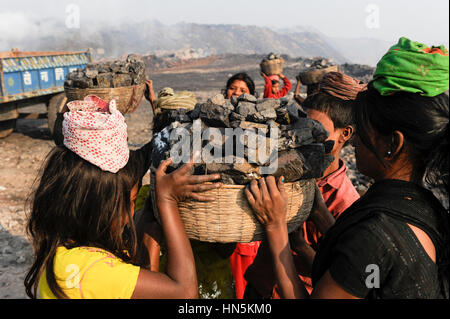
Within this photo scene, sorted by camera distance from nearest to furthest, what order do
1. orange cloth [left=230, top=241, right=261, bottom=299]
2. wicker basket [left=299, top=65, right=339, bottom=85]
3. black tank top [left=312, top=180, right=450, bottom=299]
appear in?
black tank top [left=312, top=180, right=450, bottom=299] < orange cloth [left=230, top=241, right=261, bottom=299] < wicker basket [left=299, top=65, right=339, bottom=85]

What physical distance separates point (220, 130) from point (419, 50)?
80 centimetres

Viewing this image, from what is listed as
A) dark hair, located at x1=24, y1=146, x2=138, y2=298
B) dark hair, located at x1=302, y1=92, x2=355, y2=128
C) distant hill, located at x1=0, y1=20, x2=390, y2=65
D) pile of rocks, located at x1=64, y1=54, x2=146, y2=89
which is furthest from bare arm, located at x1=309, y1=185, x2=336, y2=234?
distant hill, located at x1=0, y1=20, x2=390, y2=65

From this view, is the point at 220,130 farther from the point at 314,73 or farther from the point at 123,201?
the point at 314,73

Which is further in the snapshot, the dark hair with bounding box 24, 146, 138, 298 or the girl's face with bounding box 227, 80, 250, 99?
the girl's face with bounding box 227, 80, 250, 99

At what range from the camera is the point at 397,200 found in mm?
1197

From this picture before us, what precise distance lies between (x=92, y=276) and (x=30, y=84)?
24.8 ft

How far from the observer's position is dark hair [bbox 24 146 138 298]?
56.2 inches

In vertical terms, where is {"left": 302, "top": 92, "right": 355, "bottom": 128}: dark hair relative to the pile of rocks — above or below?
below

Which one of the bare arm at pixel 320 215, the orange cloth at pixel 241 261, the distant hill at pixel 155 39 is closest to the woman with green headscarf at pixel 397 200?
the bare arm at pixel 320 215

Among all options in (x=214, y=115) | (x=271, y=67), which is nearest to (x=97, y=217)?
(x=214, y=115)

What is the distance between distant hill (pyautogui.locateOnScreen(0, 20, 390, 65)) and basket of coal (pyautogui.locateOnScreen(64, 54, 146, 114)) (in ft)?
82.9

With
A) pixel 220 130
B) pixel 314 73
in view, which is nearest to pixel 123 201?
pixel 220 130

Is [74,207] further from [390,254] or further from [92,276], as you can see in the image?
[390,254]

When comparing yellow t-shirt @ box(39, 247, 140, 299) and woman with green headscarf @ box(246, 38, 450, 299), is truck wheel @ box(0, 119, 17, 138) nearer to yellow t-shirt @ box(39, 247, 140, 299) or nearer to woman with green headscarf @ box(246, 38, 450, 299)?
yellow t-shirt @ box(39, 247, 140, 299)
